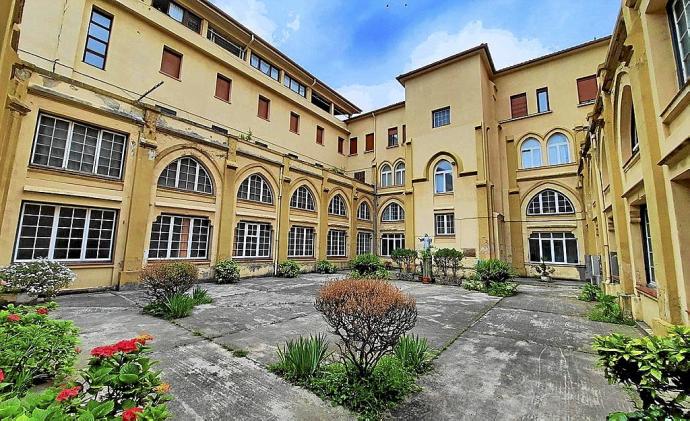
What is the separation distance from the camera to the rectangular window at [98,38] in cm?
1288

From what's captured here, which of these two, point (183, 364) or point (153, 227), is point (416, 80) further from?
point (183, 364)

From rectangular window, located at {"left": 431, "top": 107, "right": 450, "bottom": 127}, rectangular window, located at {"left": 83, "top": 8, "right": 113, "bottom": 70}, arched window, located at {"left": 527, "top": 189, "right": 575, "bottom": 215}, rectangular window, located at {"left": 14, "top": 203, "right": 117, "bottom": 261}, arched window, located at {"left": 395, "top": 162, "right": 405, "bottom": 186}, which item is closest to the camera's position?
rectangular window, located at {"left": 14, "top": 203, "right": 117, "bottom": 261}

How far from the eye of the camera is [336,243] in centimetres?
2084

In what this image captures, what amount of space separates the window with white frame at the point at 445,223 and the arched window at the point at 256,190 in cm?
1080

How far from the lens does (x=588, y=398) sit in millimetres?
3695

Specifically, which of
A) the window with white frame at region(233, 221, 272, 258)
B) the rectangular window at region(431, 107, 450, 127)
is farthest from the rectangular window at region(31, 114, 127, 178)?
the rectangular window at region(431, 107, 450, 127)

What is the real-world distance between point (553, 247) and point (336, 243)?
13574mm

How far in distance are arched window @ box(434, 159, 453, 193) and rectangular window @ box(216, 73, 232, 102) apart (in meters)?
14.4

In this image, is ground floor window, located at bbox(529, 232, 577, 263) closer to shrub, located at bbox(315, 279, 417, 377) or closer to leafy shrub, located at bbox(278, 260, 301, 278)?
leafy shrub, located at bbox(278, 260, 301, 278)

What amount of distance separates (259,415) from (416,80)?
2213cm

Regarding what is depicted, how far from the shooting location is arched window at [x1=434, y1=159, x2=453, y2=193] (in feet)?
A: 62.8

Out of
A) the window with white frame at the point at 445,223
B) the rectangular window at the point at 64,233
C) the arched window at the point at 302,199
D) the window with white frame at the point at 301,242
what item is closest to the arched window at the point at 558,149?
the window with white frame at the point at 445,223

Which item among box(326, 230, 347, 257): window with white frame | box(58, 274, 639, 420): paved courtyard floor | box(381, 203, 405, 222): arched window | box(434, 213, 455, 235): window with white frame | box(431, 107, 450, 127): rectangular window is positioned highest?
box(431, 107, 450, 127): rectangular window

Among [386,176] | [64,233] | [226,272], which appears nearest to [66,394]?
[64,233]
